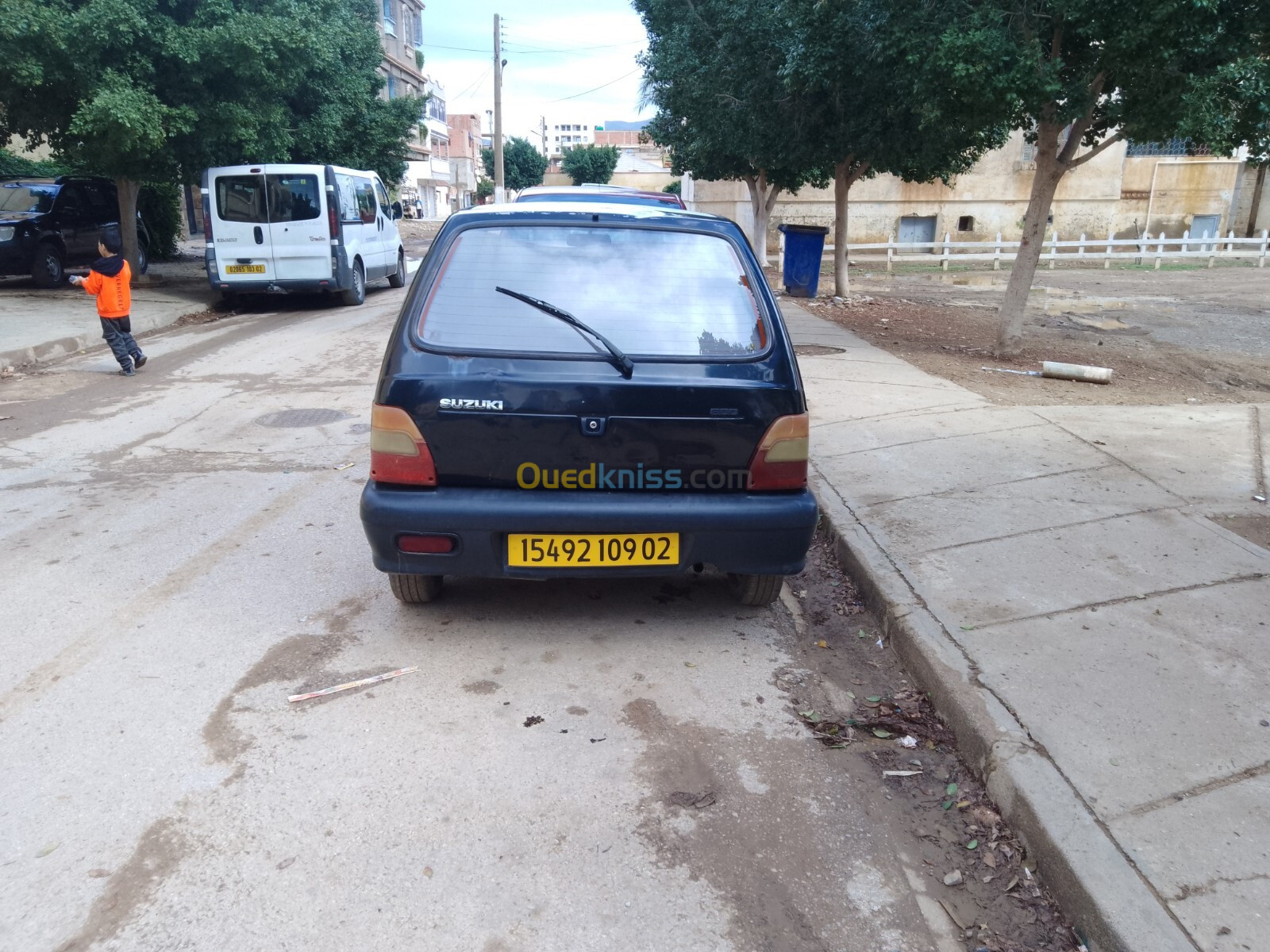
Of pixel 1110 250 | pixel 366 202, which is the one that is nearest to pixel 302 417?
pixel 366 202

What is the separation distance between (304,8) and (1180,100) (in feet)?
42.0

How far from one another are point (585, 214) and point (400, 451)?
4.24 feet

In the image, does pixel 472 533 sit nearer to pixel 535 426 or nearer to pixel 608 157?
pixel 535 426

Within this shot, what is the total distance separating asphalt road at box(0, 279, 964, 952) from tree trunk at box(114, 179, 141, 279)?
43.5 feet

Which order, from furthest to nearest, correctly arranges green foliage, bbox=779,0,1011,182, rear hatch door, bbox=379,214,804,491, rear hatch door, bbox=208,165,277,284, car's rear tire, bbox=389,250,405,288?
car's rear tire, bbox=389,250,405,288, rear hatch door, bbox=208,165,277,284, green foliage, bbox=779,0,1011,182, rear hatch door, bbox=379,214,804,491

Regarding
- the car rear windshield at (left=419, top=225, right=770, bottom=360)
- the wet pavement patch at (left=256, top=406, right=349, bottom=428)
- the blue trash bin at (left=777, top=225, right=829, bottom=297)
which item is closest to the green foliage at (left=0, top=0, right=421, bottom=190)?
the wet pavement patch at (left=256, top=406, right=349, bottom=428)

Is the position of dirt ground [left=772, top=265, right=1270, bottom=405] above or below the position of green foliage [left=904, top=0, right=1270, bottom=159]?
below

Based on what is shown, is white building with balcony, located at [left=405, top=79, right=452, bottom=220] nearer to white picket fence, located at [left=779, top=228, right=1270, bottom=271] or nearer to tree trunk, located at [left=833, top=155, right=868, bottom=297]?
white picket fence, located at [left=779, top=228, right=1270, bottom=271]

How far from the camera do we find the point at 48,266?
1636 centimetres

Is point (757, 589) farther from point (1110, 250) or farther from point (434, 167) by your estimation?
point (434, 167)

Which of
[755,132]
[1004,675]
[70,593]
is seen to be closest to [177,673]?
[70,593]

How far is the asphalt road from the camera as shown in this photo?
248 cm

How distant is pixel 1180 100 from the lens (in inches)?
326

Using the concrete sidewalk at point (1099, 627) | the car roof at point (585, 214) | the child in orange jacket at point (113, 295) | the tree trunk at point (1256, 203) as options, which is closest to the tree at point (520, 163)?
the tree trunk at point (1256, 203)
